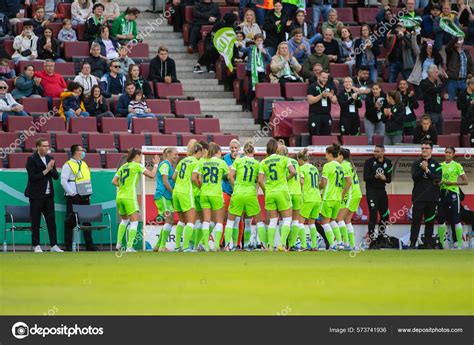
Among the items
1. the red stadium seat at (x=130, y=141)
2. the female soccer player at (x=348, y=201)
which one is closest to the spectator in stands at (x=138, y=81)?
the red stadium seat at (x=130, y=141)

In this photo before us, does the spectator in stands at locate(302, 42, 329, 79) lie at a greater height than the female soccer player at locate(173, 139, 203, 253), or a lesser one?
greater

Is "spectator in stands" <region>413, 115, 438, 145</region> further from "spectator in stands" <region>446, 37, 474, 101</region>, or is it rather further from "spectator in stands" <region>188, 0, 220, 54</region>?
"spectator in stands" <region>188, 0, 220, 54</region>

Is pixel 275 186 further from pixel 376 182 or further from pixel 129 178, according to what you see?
pixel 376 182

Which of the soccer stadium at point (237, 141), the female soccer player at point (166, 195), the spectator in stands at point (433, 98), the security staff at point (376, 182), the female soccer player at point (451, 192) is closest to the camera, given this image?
the soccer stadium at point (237, 141)

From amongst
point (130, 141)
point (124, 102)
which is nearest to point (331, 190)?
point (130, 141)

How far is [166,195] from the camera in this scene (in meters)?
25.5

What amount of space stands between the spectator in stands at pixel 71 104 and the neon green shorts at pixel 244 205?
5.30 meters

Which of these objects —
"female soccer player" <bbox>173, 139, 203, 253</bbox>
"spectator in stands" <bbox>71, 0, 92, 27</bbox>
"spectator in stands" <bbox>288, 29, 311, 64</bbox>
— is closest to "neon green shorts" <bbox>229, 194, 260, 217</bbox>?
"female soccer player" <bbox>173, 139, 203, 253</bbox>

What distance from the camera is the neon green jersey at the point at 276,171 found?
79.5ft

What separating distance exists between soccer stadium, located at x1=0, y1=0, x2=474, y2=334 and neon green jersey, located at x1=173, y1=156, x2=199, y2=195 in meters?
0.03

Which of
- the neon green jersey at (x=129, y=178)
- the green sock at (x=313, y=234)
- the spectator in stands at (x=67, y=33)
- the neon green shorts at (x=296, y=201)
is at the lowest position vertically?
the green sock at (x=313, y=234)

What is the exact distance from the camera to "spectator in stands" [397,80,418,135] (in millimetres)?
29477

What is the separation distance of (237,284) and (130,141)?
11.8 metres

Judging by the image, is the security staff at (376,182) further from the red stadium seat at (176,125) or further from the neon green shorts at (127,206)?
the neon green shorts at (127,206)
